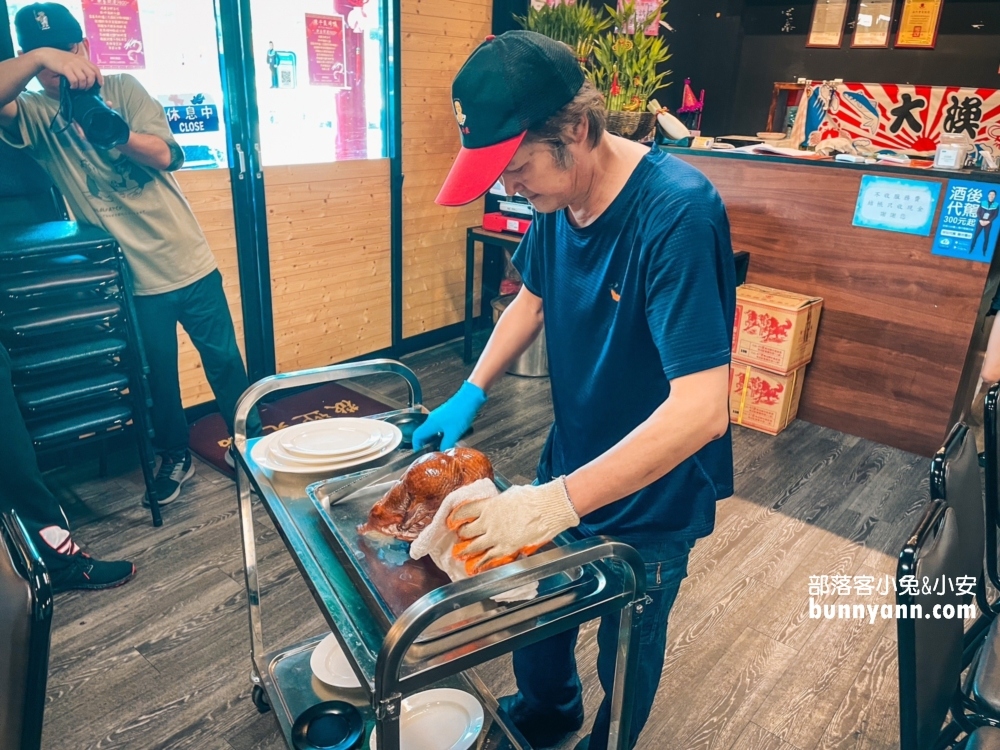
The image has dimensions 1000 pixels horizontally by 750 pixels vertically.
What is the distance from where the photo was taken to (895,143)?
17.2 ft

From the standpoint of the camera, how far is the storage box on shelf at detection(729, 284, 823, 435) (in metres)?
3.31

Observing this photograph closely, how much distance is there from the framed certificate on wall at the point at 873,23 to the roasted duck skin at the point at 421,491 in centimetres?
523

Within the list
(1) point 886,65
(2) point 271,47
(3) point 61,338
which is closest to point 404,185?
(2) point 271,47

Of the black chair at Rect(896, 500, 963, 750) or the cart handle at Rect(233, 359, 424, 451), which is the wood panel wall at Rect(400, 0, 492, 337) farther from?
the black chair at Rect(896, 500, 963, 750)

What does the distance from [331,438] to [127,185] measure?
175 cm

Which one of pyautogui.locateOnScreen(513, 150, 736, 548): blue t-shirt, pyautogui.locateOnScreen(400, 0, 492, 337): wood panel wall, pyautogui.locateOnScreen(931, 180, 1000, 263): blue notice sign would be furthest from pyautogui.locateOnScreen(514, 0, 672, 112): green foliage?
pyautogui.locateOnScreen(513, 150, 736, 548): blue t-shirt

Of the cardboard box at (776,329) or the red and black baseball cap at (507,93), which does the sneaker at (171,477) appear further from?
the cardboard box at (776,329)

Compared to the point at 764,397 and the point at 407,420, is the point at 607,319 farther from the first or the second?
the point at 764,397

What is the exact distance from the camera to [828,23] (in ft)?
17.0

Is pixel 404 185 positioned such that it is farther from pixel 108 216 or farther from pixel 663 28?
pixel 663 28

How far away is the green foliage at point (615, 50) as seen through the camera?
3383mm

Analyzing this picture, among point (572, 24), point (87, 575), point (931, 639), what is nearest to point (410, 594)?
point (931, 639)

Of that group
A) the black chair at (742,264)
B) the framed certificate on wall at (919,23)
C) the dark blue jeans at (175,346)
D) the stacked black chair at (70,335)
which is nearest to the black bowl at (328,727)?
the stacked black chair at (70,335)

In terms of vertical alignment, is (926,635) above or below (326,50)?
below
